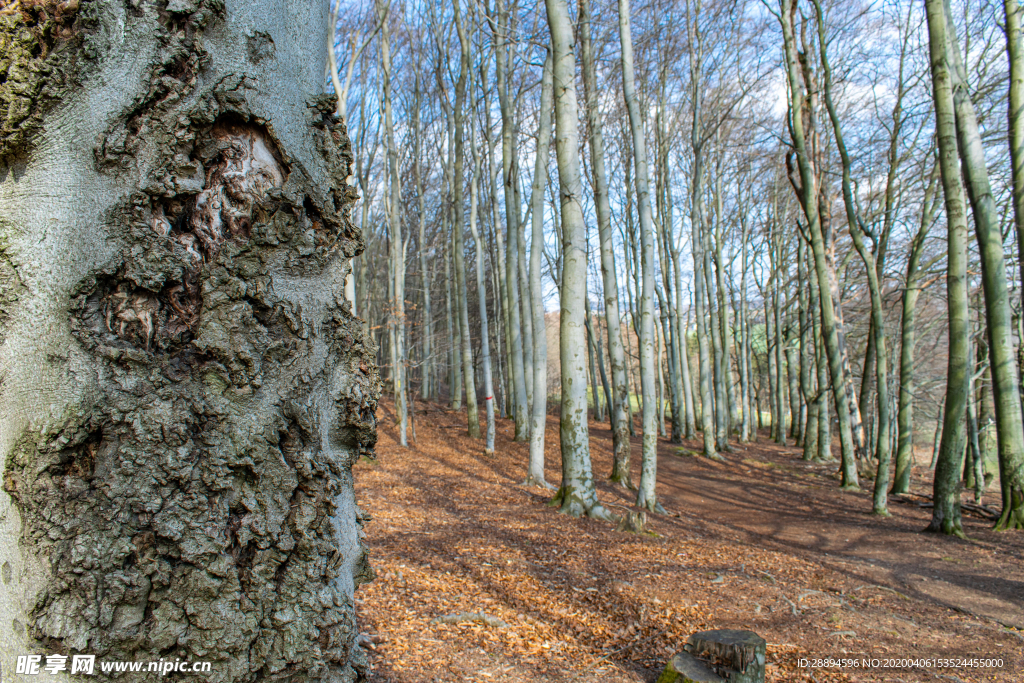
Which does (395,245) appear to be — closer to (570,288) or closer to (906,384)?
(570,288)

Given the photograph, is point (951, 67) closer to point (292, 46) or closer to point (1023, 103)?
point (1023, 103)

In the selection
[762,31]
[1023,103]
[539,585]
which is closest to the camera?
[539,585]

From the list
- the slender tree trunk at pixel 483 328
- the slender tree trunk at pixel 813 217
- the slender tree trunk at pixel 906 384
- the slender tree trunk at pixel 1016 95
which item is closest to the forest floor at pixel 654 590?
the slender tree trunk at pixel 906 384

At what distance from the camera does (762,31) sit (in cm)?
1464

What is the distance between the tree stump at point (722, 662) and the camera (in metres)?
2.76

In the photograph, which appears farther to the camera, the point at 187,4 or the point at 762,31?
the point at 762,31

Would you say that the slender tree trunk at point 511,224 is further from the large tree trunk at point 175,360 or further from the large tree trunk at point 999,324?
the large tree trunk at point 175,360

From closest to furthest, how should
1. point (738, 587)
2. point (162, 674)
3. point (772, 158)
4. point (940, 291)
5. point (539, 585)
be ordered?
point (162, 674) < point (539, 585) < point (738, 587) < point (940, 291) < point (772, 158)

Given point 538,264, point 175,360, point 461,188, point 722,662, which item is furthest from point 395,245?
point 175,360

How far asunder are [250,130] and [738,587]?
495cm

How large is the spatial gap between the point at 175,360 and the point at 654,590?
164 inches

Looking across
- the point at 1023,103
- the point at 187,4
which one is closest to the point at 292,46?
the point at 187,4

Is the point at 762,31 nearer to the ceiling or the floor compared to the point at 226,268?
nearer to the ceiling

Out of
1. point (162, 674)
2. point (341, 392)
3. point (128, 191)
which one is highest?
point (128, 191)
